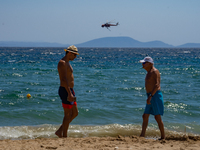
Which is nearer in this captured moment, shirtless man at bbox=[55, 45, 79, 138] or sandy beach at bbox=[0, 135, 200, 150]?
sandy beach at bbox=[0, 135, 200, 150]

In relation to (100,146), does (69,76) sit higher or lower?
higher

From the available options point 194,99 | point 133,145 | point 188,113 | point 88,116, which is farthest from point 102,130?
point 194,99

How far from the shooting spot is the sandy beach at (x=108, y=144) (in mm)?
5047

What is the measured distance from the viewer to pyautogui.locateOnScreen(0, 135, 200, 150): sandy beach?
5047mm

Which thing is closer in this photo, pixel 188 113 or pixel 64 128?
pixel 64 128

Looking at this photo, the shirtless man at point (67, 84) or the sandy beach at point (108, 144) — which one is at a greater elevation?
the shirtless man at point (67, 84)

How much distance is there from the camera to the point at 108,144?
5.29 m

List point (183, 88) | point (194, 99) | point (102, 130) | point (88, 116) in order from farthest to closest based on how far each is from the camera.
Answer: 1. point (183, 88)
2. point (194, 99)
3. point (88, 116)
4. point (102, 130)

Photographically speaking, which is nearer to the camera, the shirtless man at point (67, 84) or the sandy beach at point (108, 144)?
the sandy beach at point (108, 144)

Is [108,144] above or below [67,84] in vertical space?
below

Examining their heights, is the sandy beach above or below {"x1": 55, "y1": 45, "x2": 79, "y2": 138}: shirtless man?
below

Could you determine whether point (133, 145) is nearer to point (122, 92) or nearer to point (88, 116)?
point (88, 116)

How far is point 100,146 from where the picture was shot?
16.9 feet

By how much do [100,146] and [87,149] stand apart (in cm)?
30
